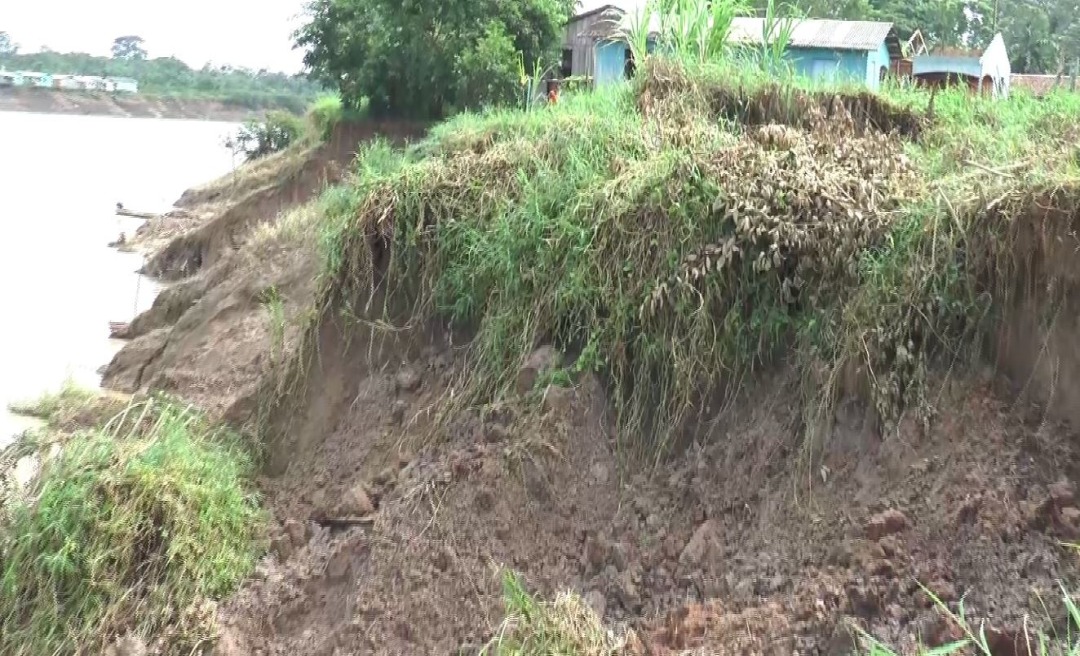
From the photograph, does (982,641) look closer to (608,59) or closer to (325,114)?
(608,59)

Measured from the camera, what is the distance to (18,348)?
11906mm

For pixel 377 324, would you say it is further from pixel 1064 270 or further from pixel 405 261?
pixel 1064 270

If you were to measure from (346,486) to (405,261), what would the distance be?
56.7 inches

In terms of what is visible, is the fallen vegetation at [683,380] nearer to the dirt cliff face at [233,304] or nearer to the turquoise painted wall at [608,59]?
the dirt cliff face at [233,304]

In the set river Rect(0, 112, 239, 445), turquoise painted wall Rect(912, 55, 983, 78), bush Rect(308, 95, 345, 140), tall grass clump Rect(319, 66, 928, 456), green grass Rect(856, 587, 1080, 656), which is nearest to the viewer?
green grass Rect(856, 587, 1080, 656)

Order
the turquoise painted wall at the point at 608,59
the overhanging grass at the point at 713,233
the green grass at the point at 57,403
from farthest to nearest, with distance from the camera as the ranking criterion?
1. the turquoise painted wall at the point at 608,59
2. the green grass at the point at 57,403
3. the overhanging grass at the point at 713,233

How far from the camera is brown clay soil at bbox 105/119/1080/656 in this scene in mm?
3709

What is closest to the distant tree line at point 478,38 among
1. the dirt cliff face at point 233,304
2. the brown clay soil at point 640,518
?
the dirt cliff face at point 233,304

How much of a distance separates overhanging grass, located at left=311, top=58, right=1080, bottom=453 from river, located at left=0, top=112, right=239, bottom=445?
16.5ft

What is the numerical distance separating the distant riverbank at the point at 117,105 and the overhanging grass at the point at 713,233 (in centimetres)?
1435

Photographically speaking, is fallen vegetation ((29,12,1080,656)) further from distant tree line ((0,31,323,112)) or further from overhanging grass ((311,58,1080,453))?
distant tree line ((0,31,323,112))

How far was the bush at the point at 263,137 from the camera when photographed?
21.9m

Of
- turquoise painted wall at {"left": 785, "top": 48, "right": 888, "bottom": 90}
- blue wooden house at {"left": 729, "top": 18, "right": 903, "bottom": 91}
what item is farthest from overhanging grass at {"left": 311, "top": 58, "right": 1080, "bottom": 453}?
blue wooden house at {"left": 729, "top": 18, "right": 903, "bottom": 91}

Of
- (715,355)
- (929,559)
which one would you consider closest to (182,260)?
(715,355)
